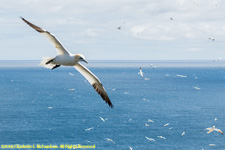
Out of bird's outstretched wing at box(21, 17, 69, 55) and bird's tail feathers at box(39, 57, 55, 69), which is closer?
bird's outstretched wing at box(21, 17, 69, 55)

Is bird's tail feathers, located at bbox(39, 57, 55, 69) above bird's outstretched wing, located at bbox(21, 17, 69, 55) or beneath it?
beneath

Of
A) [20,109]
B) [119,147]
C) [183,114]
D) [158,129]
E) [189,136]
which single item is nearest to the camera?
[119,147]

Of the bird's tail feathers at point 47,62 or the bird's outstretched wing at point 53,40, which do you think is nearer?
the bird's outstretched wing at point 53,40

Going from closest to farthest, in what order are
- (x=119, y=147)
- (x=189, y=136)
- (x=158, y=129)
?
1. (x=119, y=147)
2. (x=189, y=136)
3. (x=158, y=129)

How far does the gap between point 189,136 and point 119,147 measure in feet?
111

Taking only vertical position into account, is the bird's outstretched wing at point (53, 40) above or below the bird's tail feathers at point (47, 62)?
above

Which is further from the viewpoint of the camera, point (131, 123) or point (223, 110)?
point (223, 110)

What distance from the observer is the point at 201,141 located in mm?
140250

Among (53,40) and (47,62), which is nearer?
(53,40)

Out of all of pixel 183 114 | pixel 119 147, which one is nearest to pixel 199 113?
pixel 183 114

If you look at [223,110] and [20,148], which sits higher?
[20,148]

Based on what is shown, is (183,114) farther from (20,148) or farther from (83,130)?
(20,148)

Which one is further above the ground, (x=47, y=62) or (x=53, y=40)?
(x=53, y=40)

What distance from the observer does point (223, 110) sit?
182375mm
